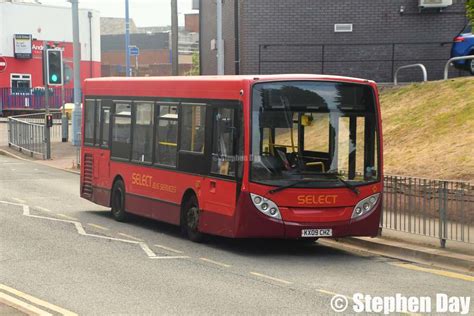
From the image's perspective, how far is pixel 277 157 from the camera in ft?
47.0

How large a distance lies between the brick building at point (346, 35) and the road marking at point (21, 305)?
20.7 m

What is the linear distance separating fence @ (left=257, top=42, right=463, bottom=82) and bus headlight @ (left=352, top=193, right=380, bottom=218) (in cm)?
1612

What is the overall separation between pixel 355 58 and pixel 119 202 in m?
13.9

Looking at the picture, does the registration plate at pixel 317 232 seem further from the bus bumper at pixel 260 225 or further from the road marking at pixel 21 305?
the road marking at pixel 21 305

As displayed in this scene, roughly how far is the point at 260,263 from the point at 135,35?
115 meters

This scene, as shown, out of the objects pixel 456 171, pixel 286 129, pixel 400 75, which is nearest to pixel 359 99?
pixel 286 129

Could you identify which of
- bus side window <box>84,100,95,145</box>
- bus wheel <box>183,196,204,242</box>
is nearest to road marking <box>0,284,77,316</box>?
bus wheel <box>183,196,204,242</box>

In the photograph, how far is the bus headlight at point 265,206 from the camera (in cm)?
1409

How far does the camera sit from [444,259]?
13.6 metres

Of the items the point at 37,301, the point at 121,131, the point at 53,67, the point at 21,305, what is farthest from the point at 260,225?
the point at 53,67

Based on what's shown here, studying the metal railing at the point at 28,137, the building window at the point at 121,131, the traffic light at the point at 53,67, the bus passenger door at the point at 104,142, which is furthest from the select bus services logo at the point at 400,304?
the traffic light at the point at 53,67

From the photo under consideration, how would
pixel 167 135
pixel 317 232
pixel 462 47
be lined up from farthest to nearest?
pixel 462 47 < pixel 167 135 < pixel 317 232

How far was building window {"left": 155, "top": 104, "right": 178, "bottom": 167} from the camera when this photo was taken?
16547 millimetres

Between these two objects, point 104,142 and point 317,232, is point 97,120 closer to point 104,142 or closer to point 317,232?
point 104,142
